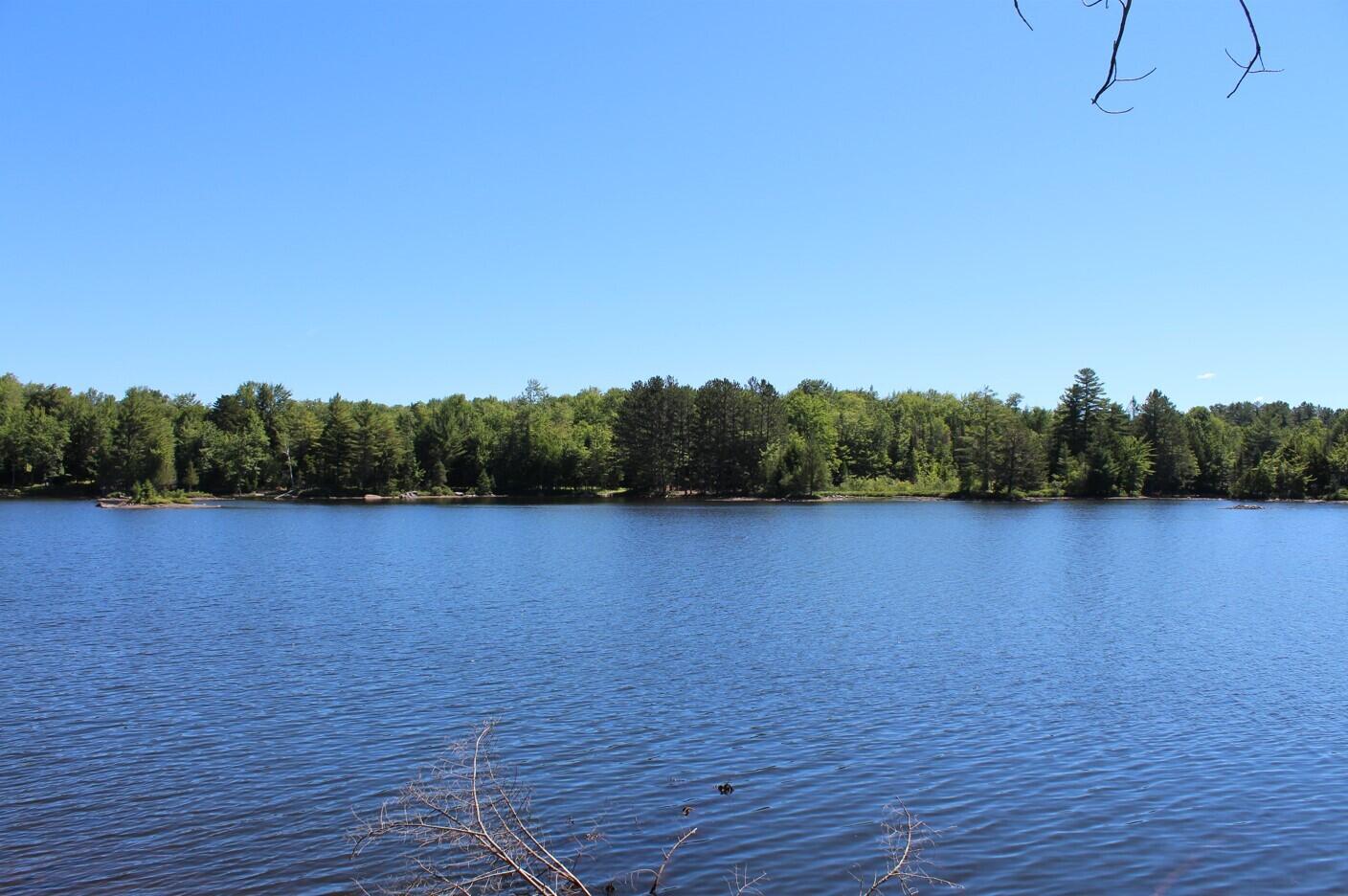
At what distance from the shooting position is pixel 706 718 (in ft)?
60.4

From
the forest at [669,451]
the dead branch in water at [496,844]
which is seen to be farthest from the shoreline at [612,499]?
the dead branch in water at [496,844]

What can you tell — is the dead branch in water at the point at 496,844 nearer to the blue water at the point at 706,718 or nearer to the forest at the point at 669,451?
the blue water at the point at 706,718

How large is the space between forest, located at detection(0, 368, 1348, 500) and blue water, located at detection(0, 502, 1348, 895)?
85662mm

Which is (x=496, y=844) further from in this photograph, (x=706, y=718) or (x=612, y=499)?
(x=612, y=499)

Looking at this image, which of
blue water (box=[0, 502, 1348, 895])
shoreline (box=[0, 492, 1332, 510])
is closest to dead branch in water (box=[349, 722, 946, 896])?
blue water (box=[0, 502, 1348, 895])

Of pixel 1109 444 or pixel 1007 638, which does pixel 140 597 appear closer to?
pixel 1007 638

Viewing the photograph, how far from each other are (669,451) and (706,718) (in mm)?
112830

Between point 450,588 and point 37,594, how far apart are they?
1496cm

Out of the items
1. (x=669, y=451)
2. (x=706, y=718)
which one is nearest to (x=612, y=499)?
(x=669, y=451)

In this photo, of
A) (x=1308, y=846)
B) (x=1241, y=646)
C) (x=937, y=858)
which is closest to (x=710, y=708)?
(x=937, y=858)

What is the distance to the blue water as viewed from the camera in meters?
12.1

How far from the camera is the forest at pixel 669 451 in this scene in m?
128

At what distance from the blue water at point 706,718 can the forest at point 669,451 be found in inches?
3373

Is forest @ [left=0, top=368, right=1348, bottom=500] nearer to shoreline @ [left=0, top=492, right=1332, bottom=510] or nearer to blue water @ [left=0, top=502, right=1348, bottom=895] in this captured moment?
shoreline @ [left=0, top=492, right=1332, bottom=510]
